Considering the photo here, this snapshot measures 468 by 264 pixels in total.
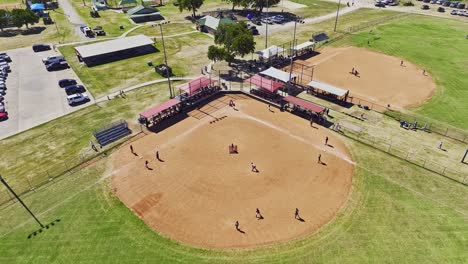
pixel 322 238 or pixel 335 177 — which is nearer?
pixel 322 238

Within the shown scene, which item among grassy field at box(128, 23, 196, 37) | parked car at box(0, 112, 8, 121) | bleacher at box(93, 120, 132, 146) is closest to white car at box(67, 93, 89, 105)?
parked car at box(0, 112, 8, 121)

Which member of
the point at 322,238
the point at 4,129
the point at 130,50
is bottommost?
the point at 322,238

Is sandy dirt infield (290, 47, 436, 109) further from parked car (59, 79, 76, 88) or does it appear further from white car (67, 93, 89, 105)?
parked car (59, 79, 76, 88)

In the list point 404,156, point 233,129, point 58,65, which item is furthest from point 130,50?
point 404,156

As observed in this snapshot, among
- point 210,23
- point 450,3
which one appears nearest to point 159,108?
point 210,23

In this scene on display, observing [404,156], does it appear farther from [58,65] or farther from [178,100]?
[58,65]

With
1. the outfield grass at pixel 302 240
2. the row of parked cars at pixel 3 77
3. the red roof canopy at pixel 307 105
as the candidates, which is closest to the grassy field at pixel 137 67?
the row of parked cars at pixel 3 77

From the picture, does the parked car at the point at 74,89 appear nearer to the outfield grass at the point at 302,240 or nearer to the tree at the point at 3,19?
the outfield grass at the point at 302,240
